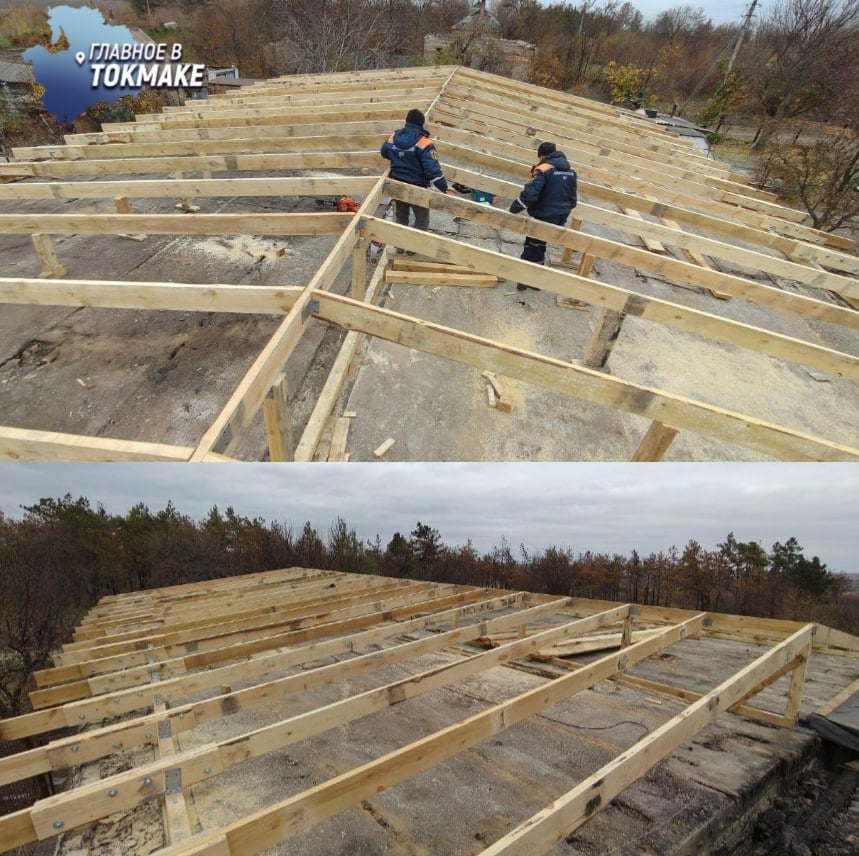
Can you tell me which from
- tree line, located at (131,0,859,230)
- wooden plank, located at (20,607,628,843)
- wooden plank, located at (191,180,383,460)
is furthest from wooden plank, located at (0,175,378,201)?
tree line, located at (131,0,859,230)

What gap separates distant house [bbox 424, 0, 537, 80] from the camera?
68.5 feet

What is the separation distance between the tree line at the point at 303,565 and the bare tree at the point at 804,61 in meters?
17.9

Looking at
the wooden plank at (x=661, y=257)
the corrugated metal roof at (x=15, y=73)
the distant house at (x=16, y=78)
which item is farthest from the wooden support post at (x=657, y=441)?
the corrugated metal roof at (x=15, y=73)

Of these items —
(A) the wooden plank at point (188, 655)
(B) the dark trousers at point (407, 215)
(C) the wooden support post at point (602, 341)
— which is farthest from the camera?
(B) the dark trousers at point (407, 215)

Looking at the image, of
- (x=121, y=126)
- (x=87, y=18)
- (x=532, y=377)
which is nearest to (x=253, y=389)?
(x=532, y=377)

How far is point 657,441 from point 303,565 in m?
21.6

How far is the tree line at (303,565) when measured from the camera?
47.3ft

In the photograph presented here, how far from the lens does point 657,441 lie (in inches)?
145

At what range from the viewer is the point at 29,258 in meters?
6.49

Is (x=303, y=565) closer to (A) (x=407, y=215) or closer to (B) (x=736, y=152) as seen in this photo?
(A) (x=407, y=215)

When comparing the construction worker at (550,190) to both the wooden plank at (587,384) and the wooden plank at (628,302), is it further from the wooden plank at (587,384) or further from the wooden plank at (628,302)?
the wooden plank at (587,384)

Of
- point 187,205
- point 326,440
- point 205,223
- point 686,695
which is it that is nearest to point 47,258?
point 205,223

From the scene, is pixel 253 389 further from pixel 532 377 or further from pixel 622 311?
pixel 622 311

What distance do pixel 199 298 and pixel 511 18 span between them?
1143 inches
